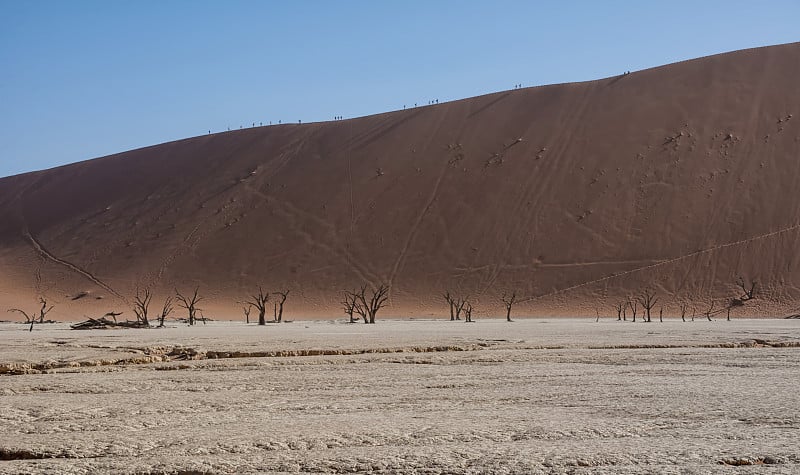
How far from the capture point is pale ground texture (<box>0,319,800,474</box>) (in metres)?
5.13

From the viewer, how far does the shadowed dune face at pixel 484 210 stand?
49906mm

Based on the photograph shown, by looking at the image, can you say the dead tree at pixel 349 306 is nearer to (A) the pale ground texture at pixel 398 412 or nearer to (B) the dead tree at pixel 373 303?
(B) the dead tree at pixel 373 303

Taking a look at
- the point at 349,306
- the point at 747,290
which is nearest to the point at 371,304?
the point at 349,306

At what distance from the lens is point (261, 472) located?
4902mm

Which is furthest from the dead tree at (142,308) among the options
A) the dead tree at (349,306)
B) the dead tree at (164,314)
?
the dead tree at (349,306)

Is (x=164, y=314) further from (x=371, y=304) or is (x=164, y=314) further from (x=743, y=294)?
(x=743, y=294)

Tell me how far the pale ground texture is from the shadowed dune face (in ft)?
116

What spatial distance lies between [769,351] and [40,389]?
9.91 metres

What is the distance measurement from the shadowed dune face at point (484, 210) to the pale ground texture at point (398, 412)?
3531cm

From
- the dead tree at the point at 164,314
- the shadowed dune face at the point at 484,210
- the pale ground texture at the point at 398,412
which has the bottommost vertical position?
the pale ground texture at the point at 398,412

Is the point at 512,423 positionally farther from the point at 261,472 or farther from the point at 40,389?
the point at 40,389

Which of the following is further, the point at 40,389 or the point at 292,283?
the point at 292,283

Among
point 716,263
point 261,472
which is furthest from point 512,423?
point 716,263

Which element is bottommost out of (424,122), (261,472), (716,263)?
(261,472)
